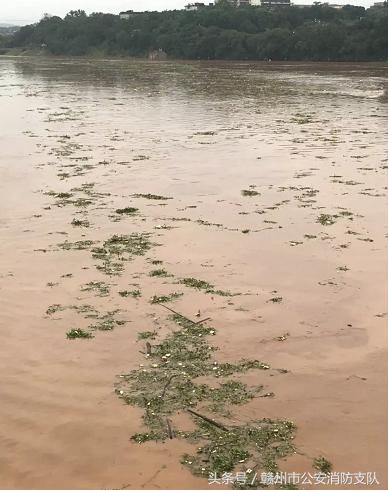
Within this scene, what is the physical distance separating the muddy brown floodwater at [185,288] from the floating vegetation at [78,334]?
85 millimetres

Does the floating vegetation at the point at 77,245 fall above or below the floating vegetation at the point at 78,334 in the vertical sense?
above

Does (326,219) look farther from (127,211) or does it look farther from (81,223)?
(81,223)

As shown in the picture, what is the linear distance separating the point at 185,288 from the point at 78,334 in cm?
150

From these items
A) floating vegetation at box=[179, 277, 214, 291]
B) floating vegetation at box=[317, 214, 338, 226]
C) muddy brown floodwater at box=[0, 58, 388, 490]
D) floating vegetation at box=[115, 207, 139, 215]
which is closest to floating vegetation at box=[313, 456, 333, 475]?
muddy brown floodwater at box=[0, 58, 388, 490]

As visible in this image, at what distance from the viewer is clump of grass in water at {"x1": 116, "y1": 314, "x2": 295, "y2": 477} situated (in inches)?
164

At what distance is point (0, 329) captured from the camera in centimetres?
604

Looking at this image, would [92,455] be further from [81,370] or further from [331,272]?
[331,272]

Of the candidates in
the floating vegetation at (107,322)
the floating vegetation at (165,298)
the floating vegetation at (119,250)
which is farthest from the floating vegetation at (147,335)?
the floating vegetation at (119,250)

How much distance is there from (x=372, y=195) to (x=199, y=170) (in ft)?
12.5

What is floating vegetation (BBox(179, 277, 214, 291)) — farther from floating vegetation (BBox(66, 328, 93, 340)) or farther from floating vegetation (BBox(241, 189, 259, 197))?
floating vegetation (BBox(241, 189, 259, 197))

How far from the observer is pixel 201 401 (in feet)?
15.7

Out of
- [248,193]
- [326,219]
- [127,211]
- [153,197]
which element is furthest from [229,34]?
[326,219]

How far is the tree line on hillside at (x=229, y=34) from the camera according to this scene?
7069 centimetres

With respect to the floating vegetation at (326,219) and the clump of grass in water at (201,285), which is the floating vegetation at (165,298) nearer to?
the clump of grass in water at (201,285)
